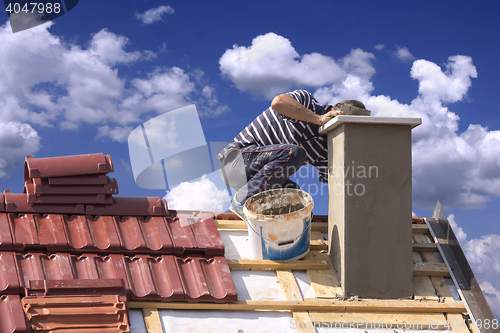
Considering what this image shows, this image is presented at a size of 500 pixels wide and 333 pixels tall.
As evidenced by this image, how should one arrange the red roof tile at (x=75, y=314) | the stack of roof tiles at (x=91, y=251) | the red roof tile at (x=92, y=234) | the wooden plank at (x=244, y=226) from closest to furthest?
the red roof tile at (x=75, y=314) < the stack of roof tiles at (x=91, y=251) < the red roof tile at (x=92, y=234) < the wooden plank at (x=244, y=226)

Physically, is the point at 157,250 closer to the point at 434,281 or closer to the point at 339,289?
the point at 339,289

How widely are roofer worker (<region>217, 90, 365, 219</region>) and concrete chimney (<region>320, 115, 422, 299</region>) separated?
61 centimetres

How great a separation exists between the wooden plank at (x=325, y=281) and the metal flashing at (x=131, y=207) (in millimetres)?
1590

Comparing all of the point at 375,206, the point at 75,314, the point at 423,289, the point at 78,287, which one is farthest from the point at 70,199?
the point at 423,289

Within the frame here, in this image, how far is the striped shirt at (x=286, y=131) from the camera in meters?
4.31

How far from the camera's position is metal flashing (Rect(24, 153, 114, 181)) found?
11.8 ft

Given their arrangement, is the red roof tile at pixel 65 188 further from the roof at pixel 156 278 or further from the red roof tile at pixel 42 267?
the red roof tile at pixel 42 267

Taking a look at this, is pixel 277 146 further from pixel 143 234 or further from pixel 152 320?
pixel 152 320

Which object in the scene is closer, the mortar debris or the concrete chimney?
the concrete chimney

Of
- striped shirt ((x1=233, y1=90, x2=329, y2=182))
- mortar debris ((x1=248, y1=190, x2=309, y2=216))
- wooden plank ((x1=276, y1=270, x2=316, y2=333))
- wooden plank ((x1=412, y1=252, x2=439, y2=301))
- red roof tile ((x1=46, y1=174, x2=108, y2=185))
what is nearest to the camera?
wooden plank ((x1=276, y1=270, x2=316, y2=333))

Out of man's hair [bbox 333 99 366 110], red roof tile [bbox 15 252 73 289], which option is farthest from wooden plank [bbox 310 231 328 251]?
red roof tile [bbox 15 252 73 289]

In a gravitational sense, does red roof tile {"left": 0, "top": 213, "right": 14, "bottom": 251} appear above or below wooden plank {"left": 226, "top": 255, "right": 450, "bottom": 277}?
above

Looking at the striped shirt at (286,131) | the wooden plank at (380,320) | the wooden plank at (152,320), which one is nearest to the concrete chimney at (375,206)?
the wooden plank at (380,320)

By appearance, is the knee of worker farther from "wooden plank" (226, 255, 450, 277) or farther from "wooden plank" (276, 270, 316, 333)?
"wooden plank" (276, 270, 316, 333)
